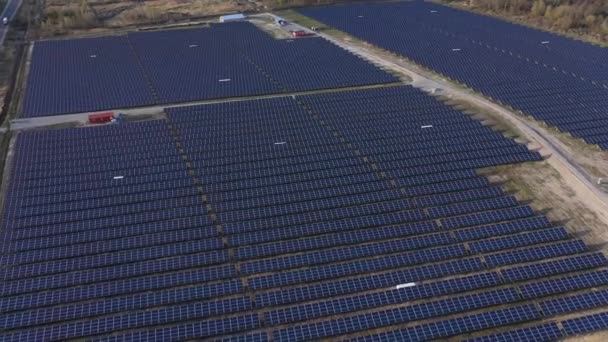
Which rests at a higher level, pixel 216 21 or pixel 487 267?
pixel 216 21

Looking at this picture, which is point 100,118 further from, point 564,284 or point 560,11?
point 560,11

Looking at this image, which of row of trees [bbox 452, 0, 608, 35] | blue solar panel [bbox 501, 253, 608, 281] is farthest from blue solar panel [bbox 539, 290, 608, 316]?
row of trees [bbox 452, 0, 608, 35]

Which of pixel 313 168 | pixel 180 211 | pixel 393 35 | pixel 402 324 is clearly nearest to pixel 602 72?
pixel 393 35

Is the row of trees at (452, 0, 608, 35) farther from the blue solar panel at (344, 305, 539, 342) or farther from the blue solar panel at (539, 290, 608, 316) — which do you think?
the blue solar panel at (344, 305, 539, 342)

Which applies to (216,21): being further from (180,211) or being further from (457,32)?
(180,211)

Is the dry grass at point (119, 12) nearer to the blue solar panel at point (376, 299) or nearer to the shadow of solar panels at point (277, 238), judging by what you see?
the shadow of solar panels at point (277, 238)
